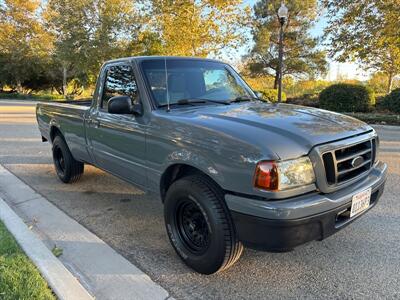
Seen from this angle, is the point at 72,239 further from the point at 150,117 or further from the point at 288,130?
the point at 288,130

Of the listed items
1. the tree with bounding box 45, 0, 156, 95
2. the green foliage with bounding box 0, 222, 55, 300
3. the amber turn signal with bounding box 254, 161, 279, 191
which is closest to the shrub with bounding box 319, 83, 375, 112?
the amber turn signal with bounding box 254, 161, 279, 191

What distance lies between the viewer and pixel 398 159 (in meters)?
6.76

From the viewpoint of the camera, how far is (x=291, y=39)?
24.3m

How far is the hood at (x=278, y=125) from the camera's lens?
98.9 inches

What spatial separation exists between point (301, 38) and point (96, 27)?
50.8 feet

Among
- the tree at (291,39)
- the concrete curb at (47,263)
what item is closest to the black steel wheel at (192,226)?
the concrete curb at (47,263)

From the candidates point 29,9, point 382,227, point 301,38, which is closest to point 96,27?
point 29,9

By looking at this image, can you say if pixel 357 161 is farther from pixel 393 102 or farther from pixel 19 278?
pixel 393 102

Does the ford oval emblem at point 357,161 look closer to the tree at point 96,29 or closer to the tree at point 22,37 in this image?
the tree at point 96,29

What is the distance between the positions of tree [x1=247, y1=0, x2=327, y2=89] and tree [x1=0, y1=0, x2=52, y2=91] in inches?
847

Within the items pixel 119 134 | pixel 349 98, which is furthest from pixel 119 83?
pixel 349 98

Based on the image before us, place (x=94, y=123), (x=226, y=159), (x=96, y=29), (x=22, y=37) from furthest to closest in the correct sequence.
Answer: (x=22, y=37) < (x=96, y=29) < (x=94, y=123) < (x=226, y=159)

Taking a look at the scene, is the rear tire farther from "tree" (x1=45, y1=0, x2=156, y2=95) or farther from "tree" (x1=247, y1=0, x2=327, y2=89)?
"tree" (x1=45, y1=0, x2=156, y2=95)

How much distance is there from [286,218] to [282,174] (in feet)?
0.98
